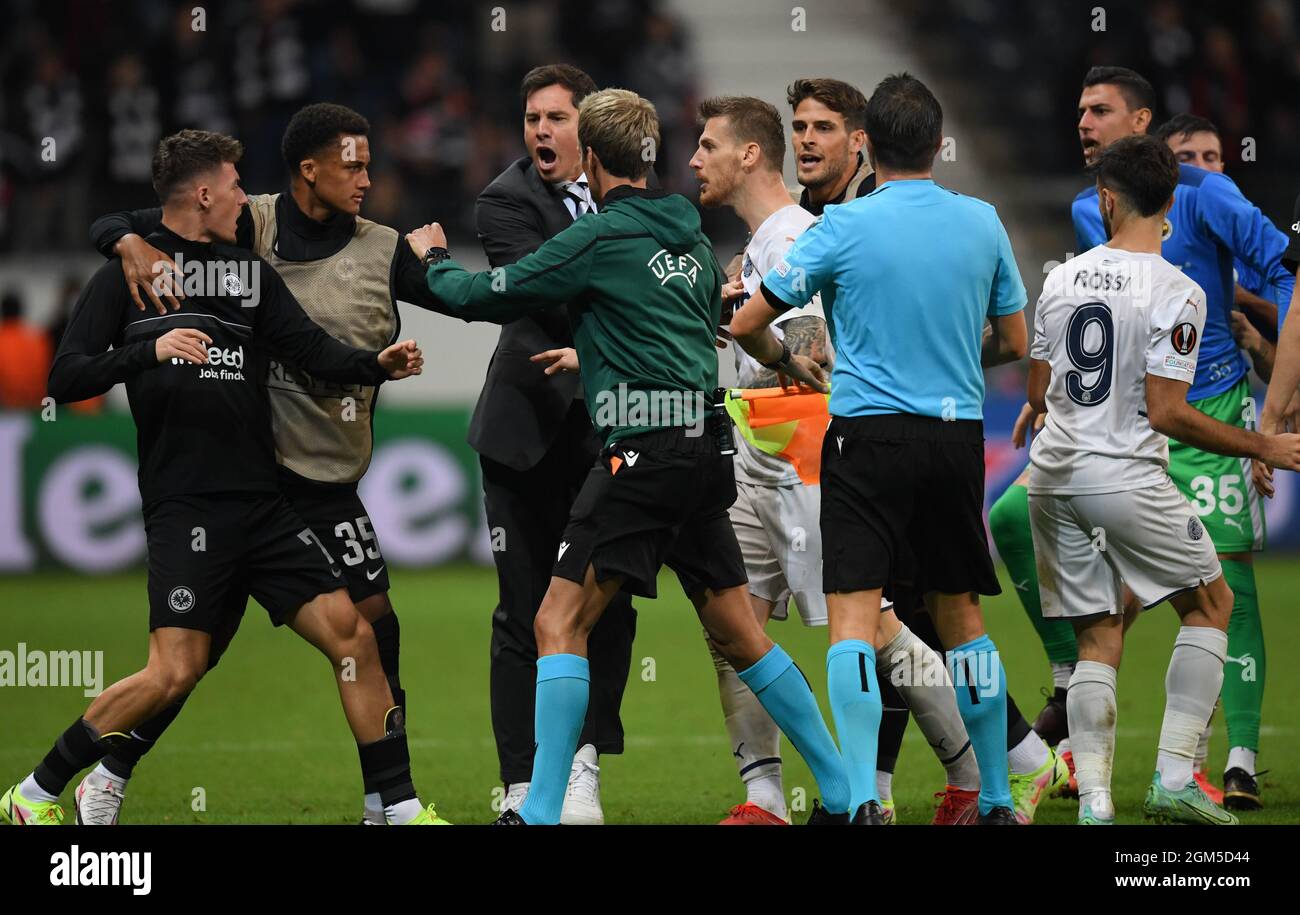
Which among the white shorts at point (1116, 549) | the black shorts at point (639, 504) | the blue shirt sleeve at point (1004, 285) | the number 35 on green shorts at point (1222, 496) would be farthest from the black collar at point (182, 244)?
the number 35 on green shorts at point (1222, 496)

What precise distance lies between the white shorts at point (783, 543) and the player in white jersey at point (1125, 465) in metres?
0.76

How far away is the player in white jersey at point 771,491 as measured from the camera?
5.61 m

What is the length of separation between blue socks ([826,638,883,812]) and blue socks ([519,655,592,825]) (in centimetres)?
77

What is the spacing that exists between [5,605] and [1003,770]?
869 cm

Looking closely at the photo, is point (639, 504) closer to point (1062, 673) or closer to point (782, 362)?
point (782, 362)

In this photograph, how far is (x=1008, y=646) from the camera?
1025cm

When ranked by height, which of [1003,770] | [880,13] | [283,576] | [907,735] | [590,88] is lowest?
[907,735]

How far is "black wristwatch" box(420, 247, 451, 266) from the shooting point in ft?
17.3

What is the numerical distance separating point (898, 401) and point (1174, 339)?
99cm

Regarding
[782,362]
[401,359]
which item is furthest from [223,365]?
[782,362]

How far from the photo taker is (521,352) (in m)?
5.95

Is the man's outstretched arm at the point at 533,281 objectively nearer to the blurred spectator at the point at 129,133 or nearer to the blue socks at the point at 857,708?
the blue socks at the point at 857,708

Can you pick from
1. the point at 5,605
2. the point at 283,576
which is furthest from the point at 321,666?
the point at 283,576
